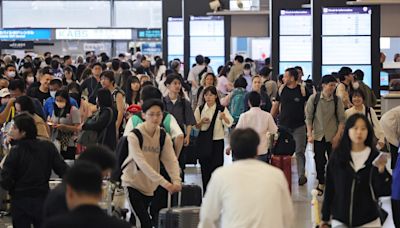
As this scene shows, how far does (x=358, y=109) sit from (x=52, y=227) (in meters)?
7.18

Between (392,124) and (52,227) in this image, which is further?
(392,124)

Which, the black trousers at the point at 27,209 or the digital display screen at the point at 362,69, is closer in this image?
the black trousers at the point at 27,209

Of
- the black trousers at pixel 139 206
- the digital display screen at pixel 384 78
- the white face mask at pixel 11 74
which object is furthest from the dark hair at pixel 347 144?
the digital display screen at pixel 384 78

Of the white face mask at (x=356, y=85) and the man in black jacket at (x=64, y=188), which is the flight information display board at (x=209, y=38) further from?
the man in black jacket at (x=64, y=188)

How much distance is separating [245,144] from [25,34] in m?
31.2

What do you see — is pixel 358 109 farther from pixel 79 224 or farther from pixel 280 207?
pixel 79 224

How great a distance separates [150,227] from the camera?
8023mm

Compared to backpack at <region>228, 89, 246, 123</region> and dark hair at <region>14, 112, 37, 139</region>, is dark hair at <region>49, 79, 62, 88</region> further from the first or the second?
dark hair at <region>14, 112, 37, 139</region>

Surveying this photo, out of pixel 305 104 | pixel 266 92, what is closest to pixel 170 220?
pixel 305 104

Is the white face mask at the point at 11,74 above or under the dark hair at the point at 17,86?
above

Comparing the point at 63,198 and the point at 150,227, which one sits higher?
the point at 63,198

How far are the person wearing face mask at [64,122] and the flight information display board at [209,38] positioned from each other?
14334 millimetres

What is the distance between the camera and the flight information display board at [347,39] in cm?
1720

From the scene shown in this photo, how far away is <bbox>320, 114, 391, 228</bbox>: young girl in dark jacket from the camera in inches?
247
